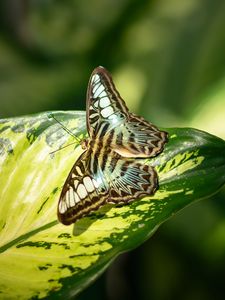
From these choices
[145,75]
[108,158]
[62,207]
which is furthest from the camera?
[145,75]

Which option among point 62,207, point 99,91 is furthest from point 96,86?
point 62,207

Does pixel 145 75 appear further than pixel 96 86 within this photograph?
Yes

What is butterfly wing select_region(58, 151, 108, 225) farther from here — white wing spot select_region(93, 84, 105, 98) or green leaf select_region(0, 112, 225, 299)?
white wing spot select_region(93, 84, 105, 98)

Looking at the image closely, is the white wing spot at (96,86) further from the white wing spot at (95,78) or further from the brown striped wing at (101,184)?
the brown striped wing at (101,184)

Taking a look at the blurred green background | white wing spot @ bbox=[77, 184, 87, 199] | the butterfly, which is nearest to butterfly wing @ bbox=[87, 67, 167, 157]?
the butterfly

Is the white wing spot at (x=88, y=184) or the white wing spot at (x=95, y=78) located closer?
the white wing spot at (x=88, y=184)

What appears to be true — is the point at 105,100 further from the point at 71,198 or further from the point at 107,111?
the point at 71,198

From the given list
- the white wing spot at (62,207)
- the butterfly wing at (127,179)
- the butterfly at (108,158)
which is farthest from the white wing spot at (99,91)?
the white wing spot at (62,207)
